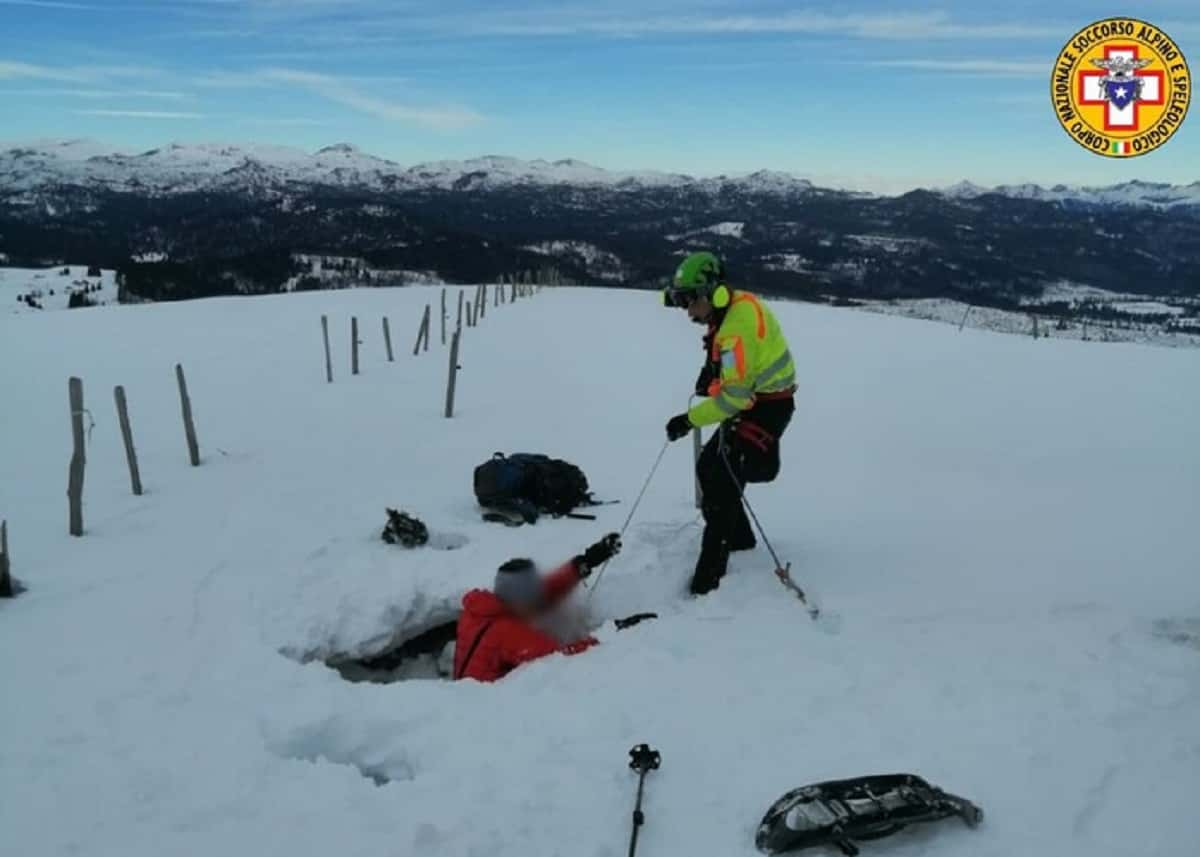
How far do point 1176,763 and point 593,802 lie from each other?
257 centimetres

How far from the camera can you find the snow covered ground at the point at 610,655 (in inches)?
151

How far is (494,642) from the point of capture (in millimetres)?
5484

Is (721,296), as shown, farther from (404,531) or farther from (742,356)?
(404,531)

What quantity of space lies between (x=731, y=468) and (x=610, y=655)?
1713 millimetres

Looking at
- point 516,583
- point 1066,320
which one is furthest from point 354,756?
point 1066,320

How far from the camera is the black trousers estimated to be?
6230 millimetres

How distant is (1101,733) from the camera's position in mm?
4191

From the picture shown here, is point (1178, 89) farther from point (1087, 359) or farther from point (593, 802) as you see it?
point (1087, 359)

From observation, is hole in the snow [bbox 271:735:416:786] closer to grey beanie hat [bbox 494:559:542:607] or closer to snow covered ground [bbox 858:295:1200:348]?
grey beanie hat [bbox 494:559:542:607]

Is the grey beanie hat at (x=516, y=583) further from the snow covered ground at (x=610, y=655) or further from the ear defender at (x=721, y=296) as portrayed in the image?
the ear defender at (x=721, y=296)

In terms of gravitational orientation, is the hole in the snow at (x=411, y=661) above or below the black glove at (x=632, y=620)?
below

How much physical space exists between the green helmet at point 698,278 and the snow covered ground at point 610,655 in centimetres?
207

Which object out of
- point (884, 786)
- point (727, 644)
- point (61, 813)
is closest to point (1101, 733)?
point (884, 786)

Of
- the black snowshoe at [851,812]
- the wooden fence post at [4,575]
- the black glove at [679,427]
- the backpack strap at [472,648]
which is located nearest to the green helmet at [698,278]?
the black glove at [679,427]
